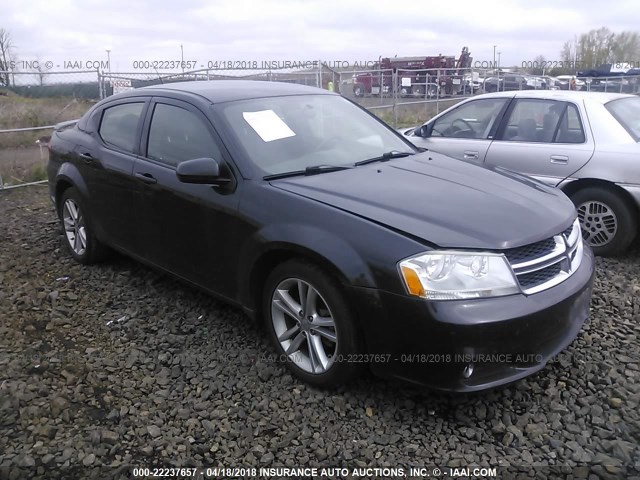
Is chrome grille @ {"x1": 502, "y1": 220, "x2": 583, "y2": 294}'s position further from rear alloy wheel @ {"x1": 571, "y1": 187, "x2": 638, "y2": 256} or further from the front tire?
rear alloy wheel @ {"x1": 571, "y1": 187, "x2": 638, "y2": 256}

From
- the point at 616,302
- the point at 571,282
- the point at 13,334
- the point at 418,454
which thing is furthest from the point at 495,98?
the point at 13,334

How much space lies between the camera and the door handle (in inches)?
158

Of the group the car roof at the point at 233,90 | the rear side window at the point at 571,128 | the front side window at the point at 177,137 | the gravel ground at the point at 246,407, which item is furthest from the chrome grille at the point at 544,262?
the rear side window at the point at 571,128

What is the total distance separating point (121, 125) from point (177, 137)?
0.89 metres

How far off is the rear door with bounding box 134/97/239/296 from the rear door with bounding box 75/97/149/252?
0.15 m

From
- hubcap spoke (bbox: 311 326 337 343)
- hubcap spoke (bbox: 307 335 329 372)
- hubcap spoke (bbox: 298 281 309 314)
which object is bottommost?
hubcap spoke (bbox: 307 335 329 372)

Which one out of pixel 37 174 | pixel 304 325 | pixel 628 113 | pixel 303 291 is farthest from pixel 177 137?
pixel 37 174

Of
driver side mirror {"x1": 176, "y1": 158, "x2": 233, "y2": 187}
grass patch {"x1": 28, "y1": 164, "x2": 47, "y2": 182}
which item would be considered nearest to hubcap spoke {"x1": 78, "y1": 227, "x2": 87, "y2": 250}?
driver side mirror {"x1": 176, "y1": 158, "x2": 233, "y2": 187}

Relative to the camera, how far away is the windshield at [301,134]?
3588 millimetres

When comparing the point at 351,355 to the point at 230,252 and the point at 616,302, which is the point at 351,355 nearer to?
the point at 230,252

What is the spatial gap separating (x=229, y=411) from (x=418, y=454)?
1041 mm

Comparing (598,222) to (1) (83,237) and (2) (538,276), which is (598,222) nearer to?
(2) (538,276)

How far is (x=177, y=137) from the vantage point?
3975mm

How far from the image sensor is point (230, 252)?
3.51 meters
